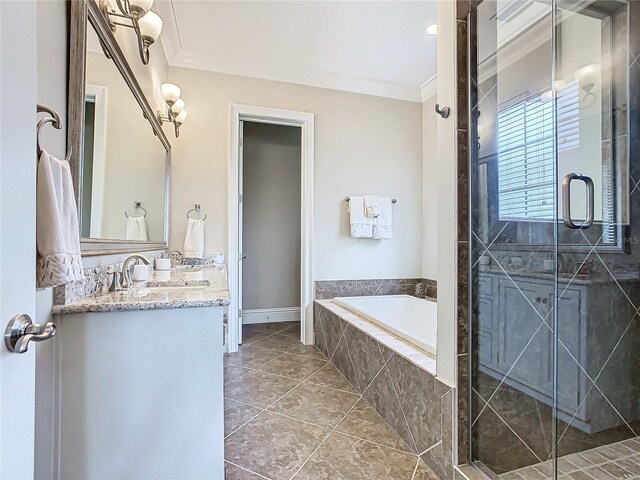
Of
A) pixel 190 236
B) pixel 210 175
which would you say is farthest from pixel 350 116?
pixel 190 236

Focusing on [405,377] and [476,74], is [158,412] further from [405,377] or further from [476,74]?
[476,74]

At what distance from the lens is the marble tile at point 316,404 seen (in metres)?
1.92

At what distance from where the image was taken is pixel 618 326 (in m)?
1.73

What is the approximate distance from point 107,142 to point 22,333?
46.4 inches

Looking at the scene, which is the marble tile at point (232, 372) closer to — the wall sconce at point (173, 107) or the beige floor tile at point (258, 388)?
the beige floor tile at point (258, 388)

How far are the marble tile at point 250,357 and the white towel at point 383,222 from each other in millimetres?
1536

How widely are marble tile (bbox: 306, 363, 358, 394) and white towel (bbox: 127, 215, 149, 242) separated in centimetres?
152

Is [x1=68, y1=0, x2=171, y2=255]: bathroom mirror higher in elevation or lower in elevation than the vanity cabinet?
higher

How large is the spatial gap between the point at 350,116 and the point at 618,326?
2735 mm

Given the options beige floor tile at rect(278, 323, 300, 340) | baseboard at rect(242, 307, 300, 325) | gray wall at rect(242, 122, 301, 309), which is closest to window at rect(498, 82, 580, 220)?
beige floor tile at rect(278, 323, 300, 340)

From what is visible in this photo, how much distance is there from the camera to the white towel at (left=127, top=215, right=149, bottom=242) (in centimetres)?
192

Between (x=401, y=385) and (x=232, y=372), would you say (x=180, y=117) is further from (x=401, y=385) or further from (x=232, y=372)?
(x=401, y=385)

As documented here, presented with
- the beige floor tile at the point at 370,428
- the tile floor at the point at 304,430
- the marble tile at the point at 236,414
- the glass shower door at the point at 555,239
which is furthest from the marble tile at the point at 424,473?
the marble tile at the point at 236,414

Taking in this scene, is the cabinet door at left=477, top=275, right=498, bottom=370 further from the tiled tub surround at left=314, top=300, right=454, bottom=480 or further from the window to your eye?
the window
